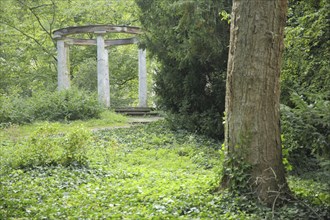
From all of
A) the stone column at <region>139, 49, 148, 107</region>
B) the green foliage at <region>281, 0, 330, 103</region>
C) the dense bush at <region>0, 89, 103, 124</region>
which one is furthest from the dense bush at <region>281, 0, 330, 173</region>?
the stone column at <region>139, 49, 148, 107</region>

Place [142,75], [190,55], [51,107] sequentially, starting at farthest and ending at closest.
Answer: [142,75] → [51,107] → [190,55]

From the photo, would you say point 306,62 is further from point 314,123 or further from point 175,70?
point 175,70

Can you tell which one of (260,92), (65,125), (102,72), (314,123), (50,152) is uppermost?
(102,72)

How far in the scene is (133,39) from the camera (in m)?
21.7

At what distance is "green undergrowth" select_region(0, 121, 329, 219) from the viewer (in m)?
4.89

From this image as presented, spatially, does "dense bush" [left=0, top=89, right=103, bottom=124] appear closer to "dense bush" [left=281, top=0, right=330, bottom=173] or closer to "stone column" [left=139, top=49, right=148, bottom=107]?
"stone column" [left=139, top=49, right=148, bottom=107]

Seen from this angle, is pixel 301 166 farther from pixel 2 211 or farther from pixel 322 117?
pixel 2 211

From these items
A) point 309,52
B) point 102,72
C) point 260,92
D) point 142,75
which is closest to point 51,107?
point 102,72

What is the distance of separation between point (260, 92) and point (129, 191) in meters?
2.58

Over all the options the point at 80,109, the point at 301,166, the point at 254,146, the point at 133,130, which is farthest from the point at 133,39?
the point at 254,146

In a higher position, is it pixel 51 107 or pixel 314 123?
pixel 314 123

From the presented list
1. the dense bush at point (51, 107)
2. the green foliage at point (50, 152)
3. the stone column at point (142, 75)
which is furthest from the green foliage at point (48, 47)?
the green foliage at point (50, 152)

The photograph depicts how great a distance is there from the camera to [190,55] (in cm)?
1188

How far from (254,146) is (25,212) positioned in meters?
3.04
